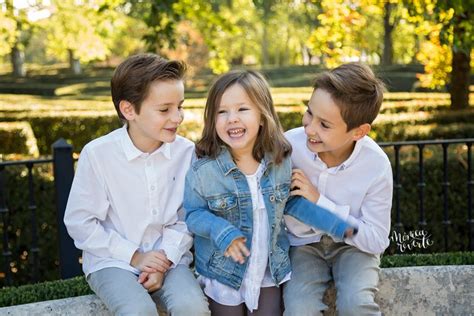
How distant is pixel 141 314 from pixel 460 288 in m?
1.42

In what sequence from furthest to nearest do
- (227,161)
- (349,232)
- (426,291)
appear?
1. (426,291)
2. (227,161)
3. (349,232)

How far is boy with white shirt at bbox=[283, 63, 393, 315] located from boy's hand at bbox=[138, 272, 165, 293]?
513 mm

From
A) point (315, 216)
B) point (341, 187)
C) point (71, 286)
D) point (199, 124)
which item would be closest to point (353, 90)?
point (341, 187)

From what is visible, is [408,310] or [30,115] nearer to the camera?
[408,310]

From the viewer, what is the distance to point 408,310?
3148 millimetres

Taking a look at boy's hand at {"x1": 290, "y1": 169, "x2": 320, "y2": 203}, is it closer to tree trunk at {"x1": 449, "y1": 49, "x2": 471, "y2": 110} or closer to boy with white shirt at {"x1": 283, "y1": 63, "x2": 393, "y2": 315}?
boy with white shirt at {"x1": 283, "y1": 63, "x2": 393, "y2": 315}

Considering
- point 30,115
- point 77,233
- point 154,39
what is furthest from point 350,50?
point 77,233

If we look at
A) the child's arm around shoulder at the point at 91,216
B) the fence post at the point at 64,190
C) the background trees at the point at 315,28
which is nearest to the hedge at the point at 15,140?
the background trees at the point at 315,28

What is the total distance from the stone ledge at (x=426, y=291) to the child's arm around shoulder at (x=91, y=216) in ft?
2.97

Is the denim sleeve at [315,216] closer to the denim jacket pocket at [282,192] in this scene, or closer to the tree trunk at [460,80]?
the denim jacket pocket at [282,192]

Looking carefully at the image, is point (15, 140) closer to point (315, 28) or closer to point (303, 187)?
point (315, 28)

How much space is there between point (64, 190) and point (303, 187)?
1737 mm

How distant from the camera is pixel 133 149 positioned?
305cm

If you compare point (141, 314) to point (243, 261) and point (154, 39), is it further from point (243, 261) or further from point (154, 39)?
point (154, 39)
